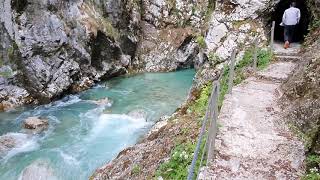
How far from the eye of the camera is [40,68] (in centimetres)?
1909

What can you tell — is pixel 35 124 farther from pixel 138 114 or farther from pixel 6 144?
pixel 138 114

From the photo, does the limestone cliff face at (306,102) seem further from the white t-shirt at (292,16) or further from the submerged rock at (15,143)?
the submerged rock at (15,143)

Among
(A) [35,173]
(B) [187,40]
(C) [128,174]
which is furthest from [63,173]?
(B) [187,40]

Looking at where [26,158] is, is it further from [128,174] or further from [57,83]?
[57,83]

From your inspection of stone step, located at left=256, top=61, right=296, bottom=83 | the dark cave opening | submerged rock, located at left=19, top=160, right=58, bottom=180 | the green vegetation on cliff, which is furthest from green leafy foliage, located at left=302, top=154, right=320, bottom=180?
the dark cave opening

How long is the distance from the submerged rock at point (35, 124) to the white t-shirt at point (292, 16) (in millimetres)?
10312

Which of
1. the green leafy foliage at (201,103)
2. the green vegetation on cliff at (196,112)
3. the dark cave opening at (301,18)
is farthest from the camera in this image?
the dark cave opening at (301,18)

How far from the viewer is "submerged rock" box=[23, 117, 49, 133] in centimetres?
1516

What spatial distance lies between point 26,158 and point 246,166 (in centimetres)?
889

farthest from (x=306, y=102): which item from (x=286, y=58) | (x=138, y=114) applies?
(x=138, y=114)

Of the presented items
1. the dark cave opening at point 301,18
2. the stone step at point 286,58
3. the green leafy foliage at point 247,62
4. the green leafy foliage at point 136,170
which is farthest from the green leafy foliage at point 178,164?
the dark cave opening at point 301,18

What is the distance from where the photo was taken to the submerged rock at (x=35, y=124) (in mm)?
15164

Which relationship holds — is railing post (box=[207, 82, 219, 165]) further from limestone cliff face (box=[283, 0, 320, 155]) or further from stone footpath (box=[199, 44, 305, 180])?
limestone cliff face (box=[283, 0, 320, 155])

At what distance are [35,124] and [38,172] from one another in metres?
3.93
